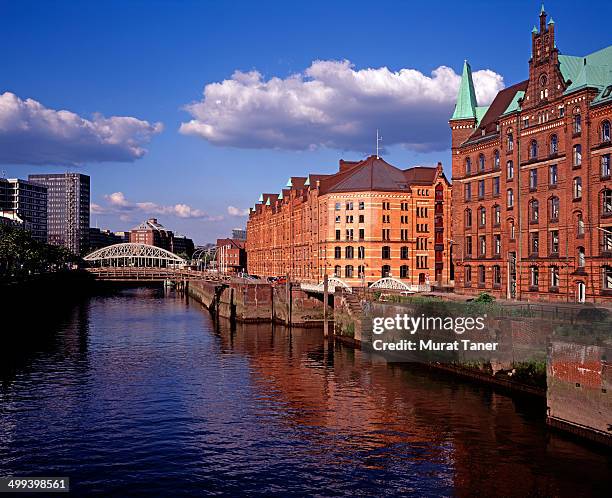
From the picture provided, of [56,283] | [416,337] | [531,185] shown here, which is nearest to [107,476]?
[416,337]

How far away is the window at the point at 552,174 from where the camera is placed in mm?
64438

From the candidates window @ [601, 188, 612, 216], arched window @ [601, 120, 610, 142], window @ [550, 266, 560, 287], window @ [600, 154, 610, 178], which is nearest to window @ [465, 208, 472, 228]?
window @ [550, 266, 560, 287]

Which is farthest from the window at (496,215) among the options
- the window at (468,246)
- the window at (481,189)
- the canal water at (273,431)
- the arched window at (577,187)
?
the canal water at (273,431)

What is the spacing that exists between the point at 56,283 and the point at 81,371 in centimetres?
10911

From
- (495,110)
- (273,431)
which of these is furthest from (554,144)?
(273,431)

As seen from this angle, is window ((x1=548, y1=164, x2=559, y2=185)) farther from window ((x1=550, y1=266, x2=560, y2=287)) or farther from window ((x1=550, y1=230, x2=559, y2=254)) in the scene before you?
window ((x1=550, y1=266, x2=560, y2=287))

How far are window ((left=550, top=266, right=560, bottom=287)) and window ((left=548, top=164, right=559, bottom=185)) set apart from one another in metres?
8.40

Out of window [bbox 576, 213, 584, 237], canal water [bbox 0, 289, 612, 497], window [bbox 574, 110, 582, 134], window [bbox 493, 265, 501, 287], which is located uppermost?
window [bbox 574, 110, 582, 134]

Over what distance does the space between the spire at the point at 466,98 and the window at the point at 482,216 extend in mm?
12848

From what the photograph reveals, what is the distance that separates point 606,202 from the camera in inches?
2286

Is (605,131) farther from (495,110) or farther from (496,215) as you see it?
(495,110)

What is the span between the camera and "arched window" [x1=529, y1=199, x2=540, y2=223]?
6712 cm

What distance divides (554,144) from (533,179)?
14.9 feet

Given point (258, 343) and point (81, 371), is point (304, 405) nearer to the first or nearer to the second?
point (81, 371)
